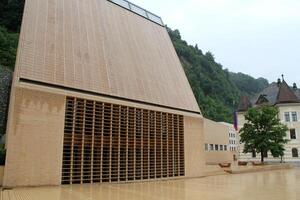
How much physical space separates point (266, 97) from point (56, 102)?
99.6 ft

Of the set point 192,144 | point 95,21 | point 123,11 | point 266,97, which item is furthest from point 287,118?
point 95,21

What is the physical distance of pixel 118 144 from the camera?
12.0 meters

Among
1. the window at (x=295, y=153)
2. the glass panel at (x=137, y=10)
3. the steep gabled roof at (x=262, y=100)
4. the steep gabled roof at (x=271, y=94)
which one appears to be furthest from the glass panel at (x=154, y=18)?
the window at (x=295, y=153)

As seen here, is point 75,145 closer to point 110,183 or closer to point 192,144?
point 110,183

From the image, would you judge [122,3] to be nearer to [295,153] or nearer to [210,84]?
[295,153]

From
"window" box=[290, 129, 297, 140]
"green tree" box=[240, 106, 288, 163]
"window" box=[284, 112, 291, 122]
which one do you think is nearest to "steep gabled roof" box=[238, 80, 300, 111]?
"window" box=[284, 112, 291, 122]

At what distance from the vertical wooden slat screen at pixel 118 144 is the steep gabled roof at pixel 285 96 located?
21.9 meters

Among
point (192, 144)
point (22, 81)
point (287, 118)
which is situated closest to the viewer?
point (22, 81)

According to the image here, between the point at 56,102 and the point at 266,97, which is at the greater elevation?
the point at 266,97

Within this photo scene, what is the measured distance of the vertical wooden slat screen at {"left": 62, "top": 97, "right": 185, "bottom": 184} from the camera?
424 inches

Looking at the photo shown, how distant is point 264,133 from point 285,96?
1018 cm

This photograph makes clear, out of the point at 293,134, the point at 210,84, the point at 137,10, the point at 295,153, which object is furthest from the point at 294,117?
the point at 210,84

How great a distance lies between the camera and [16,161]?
927 cm

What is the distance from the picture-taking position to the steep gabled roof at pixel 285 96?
1250 inches
